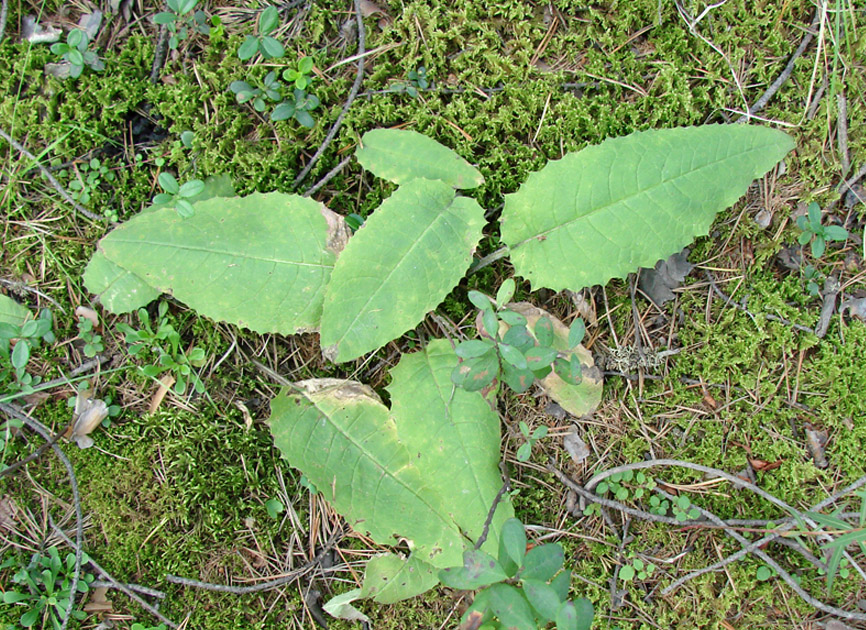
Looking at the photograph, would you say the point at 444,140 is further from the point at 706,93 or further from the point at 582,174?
the point at 706,93

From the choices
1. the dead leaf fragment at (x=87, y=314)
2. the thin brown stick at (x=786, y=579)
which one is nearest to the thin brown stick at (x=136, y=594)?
the dead leaf fragment at (x=87, y=314)

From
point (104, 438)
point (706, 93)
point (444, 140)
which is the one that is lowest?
point (104, 438)

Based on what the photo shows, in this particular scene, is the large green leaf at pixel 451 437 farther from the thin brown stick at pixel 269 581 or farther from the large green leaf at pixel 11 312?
the large green leaf at pixel 11 312

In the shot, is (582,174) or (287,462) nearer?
(582,174)

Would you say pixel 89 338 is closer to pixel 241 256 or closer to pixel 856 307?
pixel 241 256

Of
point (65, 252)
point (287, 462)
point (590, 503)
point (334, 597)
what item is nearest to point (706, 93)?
point (590, 503)

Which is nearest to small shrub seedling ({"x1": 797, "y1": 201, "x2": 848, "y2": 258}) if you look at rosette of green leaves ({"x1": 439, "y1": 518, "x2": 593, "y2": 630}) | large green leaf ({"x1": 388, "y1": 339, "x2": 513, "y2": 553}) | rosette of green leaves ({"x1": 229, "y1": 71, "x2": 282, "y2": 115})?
large green leaf ({"x1": 388, "y1": 339, "x2": 513, "y2": 553})

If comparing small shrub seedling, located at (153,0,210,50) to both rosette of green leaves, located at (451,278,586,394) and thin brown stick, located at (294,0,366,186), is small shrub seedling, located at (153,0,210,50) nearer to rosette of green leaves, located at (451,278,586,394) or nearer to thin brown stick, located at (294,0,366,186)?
thin brown stick, located at (294,0,366,186)
